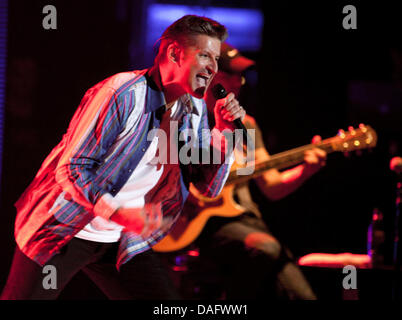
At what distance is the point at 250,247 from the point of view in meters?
3.42

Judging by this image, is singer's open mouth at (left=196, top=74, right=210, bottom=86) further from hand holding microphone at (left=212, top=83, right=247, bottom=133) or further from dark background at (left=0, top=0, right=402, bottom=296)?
dark background at (left=0, top=0, right=402, bottom=296)

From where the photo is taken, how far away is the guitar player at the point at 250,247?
3.32m

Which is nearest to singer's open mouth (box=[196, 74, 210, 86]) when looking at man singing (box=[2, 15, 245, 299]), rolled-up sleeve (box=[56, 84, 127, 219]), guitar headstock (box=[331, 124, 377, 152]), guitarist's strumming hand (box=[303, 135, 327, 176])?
man singing (box=[2, 15, 245, 299])

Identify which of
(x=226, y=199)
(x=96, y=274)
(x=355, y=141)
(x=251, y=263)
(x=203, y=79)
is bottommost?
(x=251, y=263)

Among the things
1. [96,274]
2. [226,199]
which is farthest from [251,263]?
[96,274]

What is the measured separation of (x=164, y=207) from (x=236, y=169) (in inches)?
54.1

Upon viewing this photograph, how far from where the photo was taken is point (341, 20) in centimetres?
392

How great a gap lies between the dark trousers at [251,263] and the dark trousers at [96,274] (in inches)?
51.3

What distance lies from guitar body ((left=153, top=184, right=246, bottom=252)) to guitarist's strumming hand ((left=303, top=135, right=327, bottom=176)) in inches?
20.8

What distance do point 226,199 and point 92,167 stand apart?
5.63ft

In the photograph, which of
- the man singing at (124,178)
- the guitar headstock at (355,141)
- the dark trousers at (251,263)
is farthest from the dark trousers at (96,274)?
the guitar headstock at (355,141)

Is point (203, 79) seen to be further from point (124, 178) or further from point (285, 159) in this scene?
point (285, 159)

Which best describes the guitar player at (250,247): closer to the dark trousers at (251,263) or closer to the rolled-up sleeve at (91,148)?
the dark trousers at (251,263)

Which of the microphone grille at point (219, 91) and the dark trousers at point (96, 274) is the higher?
the microphone grille at point (219, 91)
